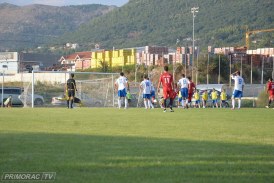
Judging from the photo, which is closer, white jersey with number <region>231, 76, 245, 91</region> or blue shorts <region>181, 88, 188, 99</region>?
white jersey with number <region>231, 76, 245, 91</region>

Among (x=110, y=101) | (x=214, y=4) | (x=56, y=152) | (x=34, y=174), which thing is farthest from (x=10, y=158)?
(x=214, y=4)

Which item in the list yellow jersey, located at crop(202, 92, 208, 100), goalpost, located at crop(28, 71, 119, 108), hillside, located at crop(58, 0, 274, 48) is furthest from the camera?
hillside, located at crop(58, 0, 274, 48)

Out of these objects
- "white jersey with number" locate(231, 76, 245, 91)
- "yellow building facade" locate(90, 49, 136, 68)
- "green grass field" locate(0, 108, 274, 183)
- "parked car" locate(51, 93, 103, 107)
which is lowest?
"parked car" locate(51, 93, 103, 107)

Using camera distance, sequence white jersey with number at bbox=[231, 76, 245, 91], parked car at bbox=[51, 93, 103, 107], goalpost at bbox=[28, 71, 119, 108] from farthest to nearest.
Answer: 1. goalpost at bbox=[28, 71, 119, 108]
2. parked car at bbox=[51, 93, 103, 107]
3. white jersey with number at bbox=[231, 76, 245, 91]

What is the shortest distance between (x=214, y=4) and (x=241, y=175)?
18682 centimetres

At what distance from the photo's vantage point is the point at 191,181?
6820 mm

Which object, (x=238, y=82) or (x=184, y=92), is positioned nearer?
(x=238, y=82)

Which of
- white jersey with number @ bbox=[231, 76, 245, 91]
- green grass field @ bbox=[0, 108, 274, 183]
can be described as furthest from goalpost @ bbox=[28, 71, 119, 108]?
green grass field @ bbox=[0, 108, 274, 183]

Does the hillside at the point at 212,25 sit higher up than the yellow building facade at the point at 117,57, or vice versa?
the hillside at the point at 212,25

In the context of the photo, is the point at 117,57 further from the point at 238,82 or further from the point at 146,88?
the point at 238,82

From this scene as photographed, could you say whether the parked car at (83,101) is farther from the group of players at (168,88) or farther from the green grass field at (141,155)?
the green grass field at (141,155)

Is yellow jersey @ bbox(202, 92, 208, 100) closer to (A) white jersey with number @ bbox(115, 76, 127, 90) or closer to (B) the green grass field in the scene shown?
(A) white jersey with number @ bbox(115, 76, 127, 90)

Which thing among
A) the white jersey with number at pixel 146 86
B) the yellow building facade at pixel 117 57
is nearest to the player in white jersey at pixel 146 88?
the white jersey with number at pixel 146 86

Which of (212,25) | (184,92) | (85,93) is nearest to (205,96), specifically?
(85,93)
